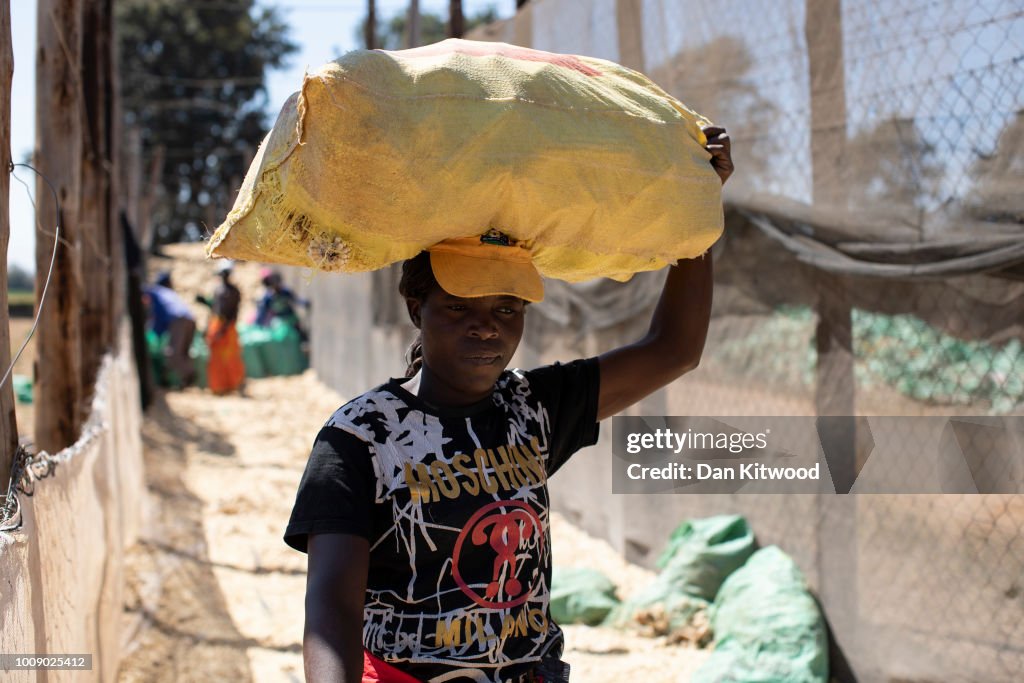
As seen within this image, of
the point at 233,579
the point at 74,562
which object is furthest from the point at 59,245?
the point at 74,562

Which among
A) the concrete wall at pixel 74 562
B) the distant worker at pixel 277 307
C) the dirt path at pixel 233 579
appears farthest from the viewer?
the distant worker at pixel 277 307

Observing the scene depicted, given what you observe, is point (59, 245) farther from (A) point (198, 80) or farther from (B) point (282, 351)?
(A) point (198, 80)

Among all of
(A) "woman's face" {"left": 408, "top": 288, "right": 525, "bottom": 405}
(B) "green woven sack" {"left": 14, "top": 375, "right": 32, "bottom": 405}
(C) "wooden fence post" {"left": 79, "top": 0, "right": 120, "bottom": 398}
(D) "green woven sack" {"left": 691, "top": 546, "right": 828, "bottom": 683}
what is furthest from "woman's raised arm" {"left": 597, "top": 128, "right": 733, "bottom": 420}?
(B) "green woven sack" {"left": 14, "top": 375, "right": 32, "bottom": 405}

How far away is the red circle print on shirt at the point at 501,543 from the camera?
1.86 m

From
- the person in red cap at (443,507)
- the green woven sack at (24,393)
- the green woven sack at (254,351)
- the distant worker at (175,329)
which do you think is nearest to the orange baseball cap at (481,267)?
the person in red cap at (443,507)

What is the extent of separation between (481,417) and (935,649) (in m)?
2.53

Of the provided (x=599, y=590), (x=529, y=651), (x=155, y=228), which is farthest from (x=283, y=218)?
(x=155, y=228)

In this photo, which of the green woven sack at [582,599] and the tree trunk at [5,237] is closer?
the tree trunk at [5,237]

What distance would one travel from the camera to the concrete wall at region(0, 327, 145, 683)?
2.19m

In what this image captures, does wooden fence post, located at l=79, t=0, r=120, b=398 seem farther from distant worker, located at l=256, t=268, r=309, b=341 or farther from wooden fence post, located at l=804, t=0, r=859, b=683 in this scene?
distant worker, located at l=256, t=268, r=309, b=341

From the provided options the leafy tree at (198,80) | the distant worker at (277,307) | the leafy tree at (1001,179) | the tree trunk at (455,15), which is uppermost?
the leafy tree at (198,80)

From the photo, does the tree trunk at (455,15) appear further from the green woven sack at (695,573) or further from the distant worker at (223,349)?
the distant worker at (223,349)

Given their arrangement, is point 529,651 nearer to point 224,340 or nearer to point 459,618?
point 459,618

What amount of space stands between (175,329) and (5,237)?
12961mm
